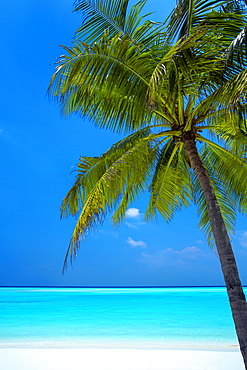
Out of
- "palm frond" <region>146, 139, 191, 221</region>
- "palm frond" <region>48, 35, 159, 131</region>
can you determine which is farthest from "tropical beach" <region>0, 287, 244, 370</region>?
"palm frond" <region>48, 35, 159, 131</region>

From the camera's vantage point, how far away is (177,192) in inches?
282

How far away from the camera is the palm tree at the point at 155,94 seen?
423 cm

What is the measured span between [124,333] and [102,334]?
837mm

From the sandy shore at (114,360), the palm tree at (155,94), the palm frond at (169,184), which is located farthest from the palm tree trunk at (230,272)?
the sandy shore at (114,360)

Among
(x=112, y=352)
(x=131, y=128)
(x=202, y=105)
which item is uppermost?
(x=131, y=128)

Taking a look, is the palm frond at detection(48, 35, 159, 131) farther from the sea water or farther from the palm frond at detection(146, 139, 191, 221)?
the sea water

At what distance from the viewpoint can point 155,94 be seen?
4.14 m

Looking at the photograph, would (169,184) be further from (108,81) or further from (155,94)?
(155,94)

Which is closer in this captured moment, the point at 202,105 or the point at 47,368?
the point at 202,105

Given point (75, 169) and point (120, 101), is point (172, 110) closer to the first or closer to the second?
point (120, 101)

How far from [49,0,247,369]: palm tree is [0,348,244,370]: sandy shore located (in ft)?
11.0

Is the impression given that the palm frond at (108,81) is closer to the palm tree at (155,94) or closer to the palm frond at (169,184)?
the palm tree at (155,94)

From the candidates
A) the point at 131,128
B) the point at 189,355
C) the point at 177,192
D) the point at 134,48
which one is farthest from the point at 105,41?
the point at 189,355

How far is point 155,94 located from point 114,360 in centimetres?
624
